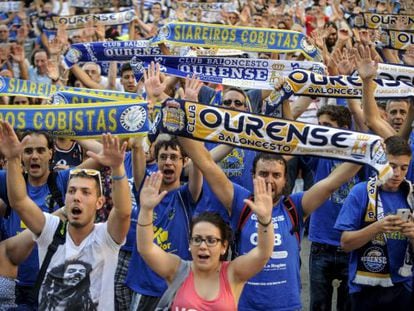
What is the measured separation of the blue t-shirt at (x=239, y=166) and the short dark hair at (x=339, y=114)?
2.28ft

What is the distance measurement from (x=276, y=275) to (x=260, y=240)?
655 mm

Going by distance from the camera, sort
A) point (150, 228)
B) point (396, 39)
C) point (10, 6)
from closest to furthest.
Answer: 1. point (150, 228)
2. point (396, 39)
3. point (10, 6)

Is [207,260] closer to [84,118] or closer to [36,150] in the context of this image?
[84,118]

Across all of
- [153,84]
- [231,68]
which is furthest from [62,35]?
[153,84]

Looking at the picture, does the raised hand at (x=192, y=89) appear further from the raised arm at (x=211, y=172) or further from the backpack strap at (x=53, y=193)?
the backpack strap at (x=53, y=193)

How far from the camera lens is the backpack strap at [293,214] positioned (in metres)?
5.84

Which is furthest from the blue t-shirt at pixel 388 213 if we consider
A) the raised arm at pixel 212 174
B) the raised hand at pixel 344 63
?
the raised hand at pixel 344 63

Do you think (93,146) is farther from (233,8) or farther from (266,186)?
(233,8)

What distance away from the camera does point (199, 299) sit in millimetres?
5113

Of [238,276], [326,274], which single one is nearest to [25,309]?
[238,276]

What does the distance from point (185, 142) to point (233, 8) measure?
31.5ft

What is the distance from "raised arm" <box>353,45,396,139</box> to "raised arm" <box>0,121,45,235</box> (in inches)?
98.7

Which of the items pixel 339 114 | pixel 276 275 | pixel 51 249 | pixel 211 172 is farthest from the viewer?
pixel 339 114

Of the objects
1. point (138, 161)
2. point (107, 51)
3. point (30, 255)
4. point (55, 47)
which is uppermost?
point (55, 47)
